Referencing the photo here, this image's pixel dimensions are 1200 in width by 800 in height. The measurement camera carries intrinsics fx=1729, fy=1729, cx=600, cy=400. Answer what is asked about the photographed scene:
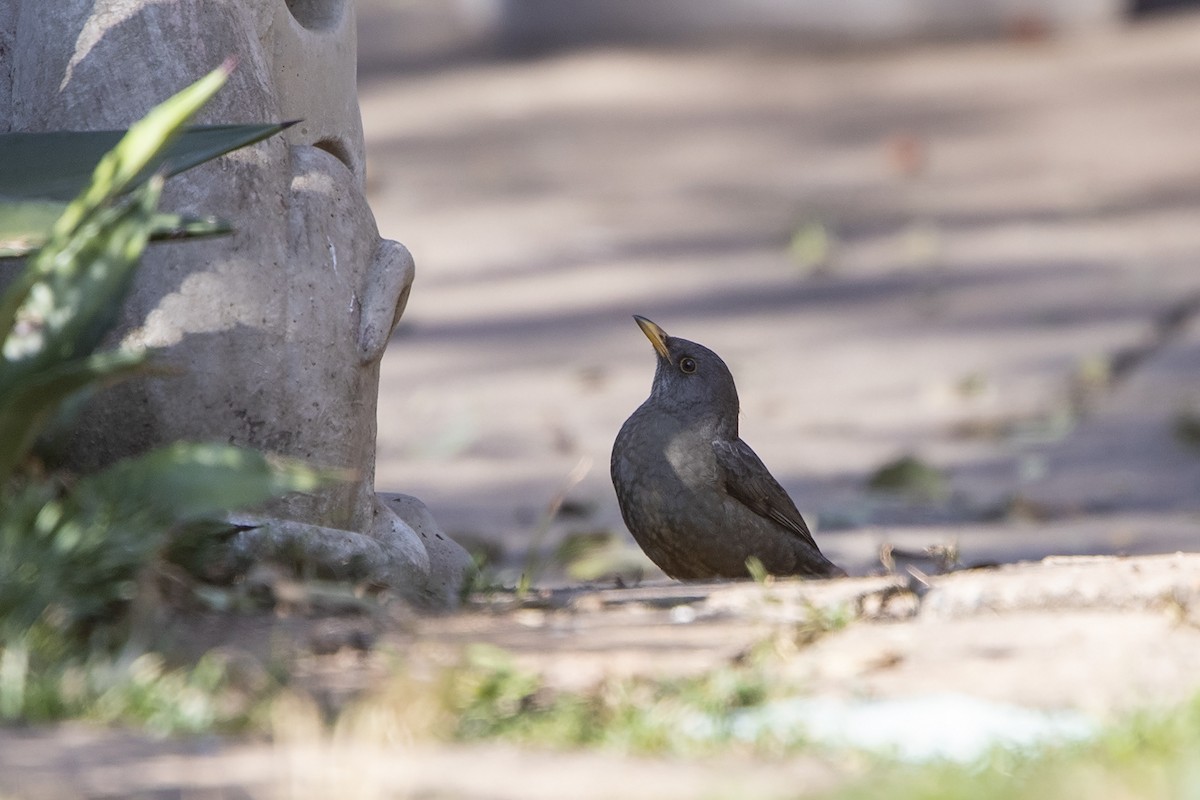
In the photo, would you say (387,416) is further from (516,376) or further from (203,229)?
(203,229)

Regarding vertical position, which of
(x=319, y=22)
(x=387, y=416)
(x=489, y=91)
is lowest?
(x=387, y=416)

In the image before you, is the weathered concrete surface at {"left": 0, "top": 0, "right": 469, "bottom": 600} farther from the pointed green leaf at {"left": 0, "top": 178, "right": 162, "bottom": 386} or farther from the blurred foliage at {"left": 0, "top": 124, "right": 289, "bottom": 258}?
the pointed green leaf at {"left": 0, "top": 178, "right": 162, "bottom": 386}

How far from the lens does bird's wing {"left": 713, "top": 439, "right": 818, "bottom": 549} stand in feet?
16.0

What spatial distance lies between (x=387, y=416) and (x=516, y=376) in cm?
93

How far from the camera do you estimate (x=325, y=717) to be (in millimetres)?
2783

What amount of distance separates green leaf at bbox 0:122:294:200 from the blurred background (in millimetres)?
1334

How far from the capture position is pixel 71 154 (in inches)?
146

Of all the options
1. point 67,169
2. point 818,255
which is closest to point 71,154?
point 67,169

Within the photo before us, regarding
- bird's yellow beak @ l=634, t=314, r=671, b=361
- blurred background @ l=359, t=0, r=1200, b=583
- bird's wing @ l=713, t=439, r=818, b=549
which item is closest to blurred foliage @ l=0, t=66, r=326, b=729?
blurred background @ l=359, t=0, r=1200, b=583

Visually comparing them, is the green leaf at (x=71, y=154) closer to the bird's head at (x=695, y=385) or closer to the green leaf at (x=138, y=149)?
the green leaf at (x=138, y=149)

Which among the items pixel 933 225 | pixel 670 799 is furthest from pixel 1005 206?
pixel 670 799

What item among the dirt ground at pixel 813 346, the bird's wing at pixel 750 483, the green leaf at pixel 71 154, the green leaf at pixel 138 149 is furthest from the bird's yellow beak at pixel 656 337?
the green leaf at pixel 138 149

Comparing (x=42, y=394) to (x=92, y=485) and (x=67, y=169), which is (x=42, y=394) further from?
(x=67, y=169)

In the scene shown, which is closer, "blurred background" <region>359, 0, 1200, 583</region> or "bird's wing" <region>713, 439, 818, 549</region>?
"bird's wing" <region>713, 439, 818, 549</region>
